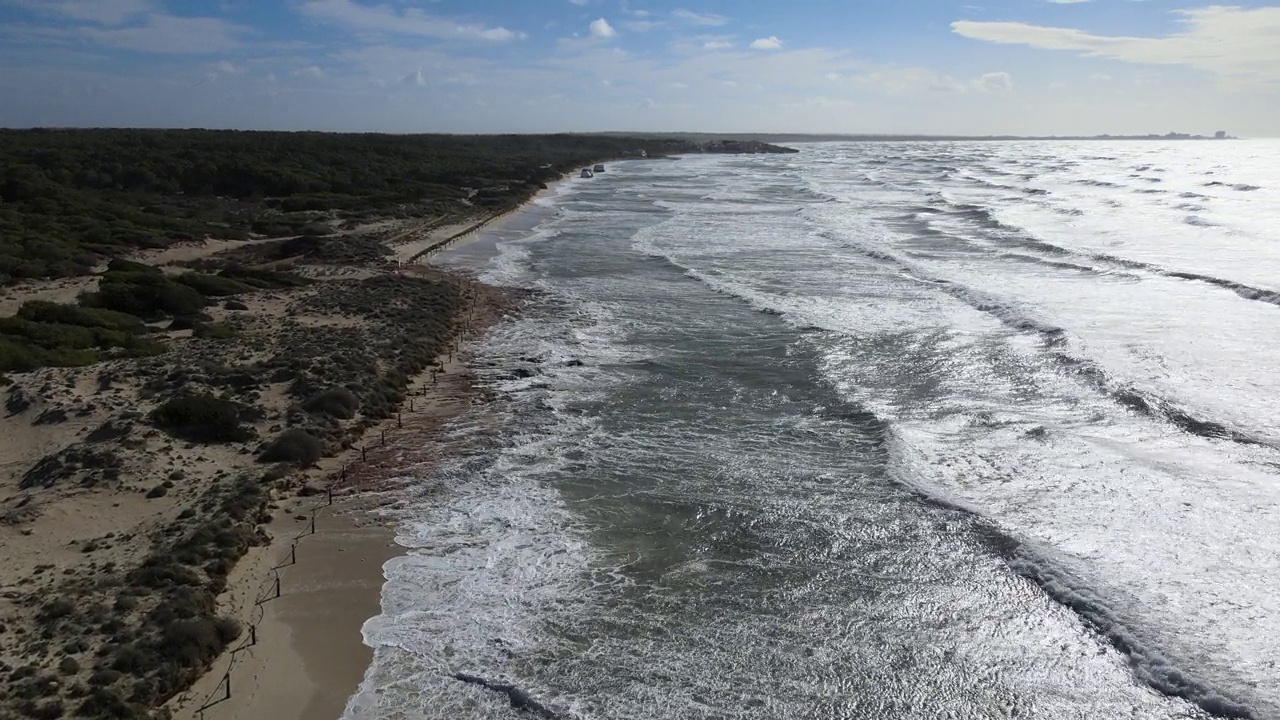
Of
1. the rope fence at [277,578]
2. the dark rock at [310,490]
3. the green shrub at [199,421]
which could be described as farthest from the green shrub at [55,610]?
the green shrub at [199,421]

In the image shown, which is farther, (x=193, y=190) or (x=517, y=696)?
(x=193, y=190)

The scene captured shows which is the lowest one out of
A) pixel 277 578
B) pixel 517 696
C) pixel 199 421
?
pixel 517 696

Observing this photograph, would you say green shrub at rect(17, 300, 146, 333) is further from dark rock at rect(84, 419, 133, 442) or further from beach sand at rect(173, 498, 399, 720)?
beach sand at rect(173, 498, 399, 720)

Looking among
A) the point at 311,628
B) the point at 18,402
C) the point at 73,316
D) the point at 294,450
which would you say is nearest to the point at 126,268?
the point at 73,316

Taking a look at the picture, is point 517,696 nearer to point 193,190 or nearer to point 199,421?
point 199,421

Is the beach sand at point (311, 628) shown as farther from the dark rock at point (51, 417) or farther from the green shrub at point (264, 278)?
the green shrub at point (264, 278)

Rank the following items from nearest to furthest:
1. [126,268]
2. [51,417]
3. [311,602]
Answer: [311,602]
[51,417]
[126,268]
